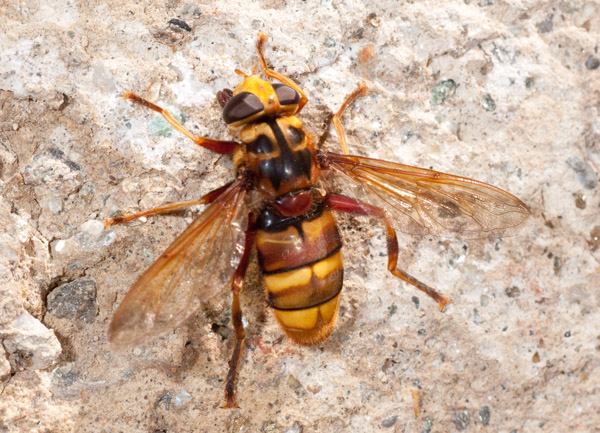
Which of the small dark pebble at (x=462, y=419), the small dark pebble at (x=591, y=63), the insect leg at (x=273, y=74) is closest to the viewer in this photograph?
the insect leg at (x=273, y=74)

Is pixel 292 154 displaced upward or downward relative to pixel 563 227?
upward

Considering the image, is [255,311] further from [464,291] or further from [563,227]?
A: [563,227]

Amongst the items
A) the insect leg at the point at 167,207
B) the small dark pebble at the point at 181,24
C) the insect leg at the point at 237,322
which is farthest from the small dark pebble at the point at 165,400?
the small dark pebble at the point at 181,24

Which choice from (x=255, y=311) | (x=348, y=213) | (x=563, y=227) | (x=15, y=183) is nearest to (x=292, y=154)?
(x=348, y=213)

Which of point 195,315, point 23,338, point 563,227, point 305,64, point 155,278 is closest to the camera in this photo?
point 155,278

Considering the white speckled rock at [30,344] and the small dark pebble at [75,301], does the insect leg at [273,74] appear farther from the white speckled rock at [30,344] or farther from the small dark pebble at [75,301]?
the white speckled rock at [30,344]

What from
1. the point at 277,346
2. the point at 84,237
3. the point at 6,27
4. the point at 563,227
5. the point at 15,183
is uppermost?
the point at 6,27

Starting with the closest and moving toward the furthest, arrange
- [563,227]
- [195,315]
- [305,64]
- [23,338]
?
1. [23,338]
2. [195,315]
3. [305,64]
4. [563,227]

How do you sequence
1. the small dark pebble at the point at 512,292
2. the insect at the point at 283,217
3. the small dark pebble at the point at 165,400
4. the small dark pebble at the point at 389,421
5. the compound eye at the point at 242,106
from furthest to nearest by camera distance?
1. the small dark pebble at the point at 512,292
2. the small dark pebble at the point at 389,421
3. the small dark pebble at the point at 165,400
4. the compound eye at the point at 242,106
5. the insect at the point at 283,217
